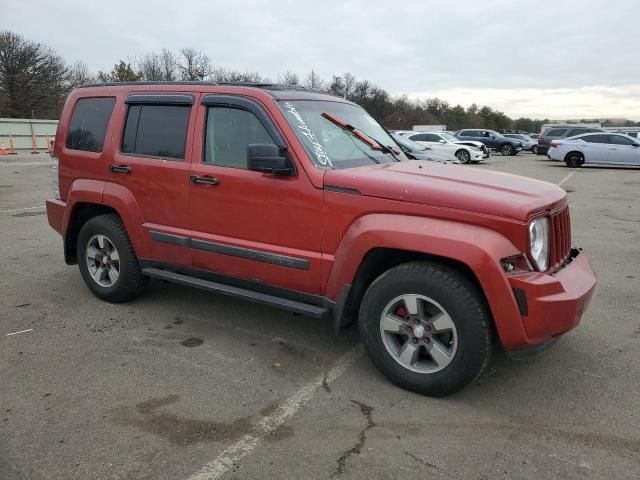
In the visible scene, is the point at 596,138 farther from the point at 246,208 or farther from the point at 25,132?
the point at 25,132

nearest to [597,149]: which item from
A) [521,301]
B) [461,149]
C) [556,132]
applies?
[461,149]

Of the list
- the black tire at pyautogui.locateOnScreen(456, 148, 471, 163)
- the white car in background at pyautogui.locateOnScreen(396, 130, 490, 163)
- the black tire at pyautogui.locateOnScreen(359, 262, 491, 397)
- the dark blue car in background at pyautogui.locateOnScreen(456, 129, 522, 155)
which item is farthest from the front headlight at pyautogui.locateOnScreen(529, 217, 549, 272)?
the dark blue car in background at pyautogui.locateOnScreen(456, 129, 522, 155)

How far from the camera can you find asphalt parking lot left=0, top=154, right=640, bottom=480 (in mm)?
2729

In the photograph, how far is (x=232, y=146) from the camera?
161 inches

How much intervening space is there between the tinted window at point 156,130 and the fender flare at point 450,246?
179 centimetres

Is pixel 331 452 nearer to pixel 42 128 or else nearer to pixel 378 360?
pixel 378 360

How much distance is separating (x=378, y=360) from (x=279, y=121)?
1.84 m

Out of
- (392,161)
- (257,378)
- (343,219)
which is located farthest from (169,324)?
(392,161)

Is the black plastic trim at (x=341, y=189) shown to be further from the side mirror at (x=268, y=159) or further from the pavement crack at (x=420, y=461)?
the pavement crack at (x=420, y=461)

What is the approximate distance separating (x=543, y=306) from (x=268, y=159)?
1973 millimetres

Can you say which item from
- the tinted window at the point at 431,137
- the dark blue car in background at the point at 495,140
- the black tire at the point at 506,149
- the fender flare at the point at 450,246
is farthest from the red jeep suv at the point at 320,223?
the black tire at the point at 506,149

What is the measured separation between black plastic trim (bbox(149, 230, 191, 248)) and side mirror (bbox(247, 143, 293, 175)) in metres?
1.03

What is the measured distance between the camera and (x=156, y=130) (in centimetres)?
453

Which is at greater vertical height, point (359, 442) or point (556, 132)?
point (556, 132)
